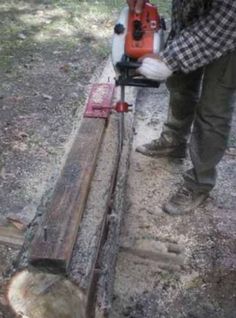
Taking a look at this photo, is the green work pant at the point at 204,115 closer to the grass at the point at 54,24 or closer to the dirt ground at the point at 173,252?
the dirt ground at the point at 173,252

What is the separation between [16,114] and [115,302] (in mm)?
2180

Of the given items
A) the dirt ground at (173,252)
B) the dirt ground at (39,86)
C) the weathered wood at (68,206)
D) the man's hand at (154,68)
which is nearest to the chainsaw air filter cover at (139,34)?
the man's hand at (154,68)

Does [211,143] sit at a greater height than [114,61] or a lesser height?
lesser

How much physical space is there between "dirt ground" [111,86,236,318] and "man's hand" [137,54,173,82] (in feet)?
2.97

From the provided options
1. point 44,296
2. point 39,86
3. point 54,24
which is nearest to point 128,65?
point 44,296

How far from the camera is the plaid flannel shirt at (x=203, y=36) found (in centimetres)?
246

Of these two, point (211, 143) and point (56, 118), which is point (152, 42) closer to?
point (211, 143)

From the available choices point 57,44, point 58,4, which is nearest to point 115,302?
point 57,44

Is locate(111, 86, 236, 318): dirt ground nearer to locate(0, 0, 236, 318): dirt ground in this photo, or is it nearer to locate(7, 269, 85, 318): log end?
locate(0, 0, 236, 318): dirt ground

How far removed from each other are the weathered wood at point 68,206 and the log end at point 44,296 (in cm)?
6

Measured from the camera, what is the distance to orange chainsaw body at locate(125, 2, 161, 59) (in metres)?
2.78

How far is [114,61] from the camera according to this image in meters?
2.87

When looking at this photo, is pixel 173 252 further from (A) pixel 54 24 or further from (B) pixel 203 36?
(A) pixel 54 24

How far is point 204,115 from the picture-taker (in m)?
2.86
